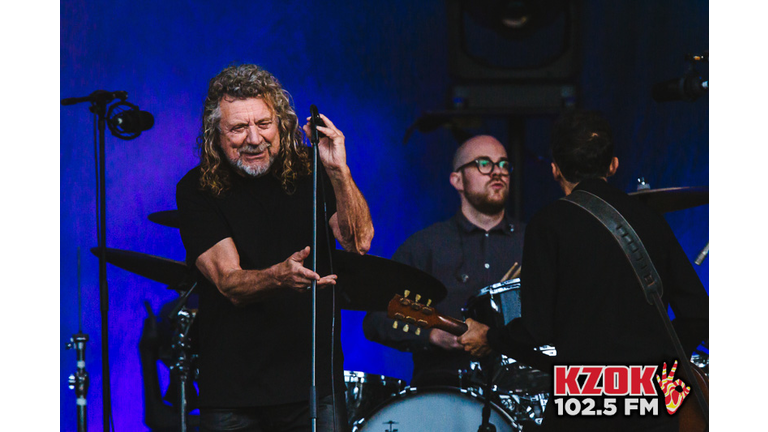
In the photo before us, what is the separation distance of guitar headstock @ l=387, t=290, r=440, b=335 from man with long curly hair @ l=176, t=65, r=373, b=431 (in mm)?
293

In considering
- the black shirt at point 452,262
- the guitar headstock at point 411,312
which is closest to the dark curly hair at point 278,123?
the guitar headstock at point 411,312

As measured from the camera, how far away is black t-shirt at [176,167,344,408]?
2.34m

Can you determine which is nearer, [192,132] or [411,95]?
[192,132]

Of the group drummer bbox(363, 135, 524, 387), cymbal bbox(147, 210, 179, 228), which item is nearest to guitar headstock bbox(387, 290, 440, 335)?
drummer bbox(363, 135, 524, 387)

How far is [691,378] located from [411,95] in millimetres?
2472

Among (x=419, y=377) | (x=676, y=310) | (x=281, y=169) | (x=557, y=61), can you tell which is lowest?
(x=419, y=377)

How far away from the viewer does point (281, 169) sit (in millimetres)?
2539

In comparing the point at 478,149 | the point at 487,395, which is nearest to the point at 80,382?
the point at 487,395

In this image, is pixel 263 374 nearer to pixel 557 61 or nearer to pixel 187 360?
pixel 187 360

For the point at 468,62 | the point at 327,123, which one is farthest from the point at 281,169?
Result: the point at 468,62

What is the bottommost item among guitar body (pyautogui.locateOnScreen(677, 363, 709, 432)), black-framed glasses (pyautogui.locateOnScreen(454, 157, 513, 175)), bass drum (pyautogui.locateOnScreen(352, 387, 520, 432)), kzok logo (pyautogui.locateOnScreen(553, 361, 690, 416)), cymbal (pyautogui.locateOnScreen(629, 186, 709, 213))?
bass drum (pyautogui.locateOnScreen(352, 387, 520, 432))

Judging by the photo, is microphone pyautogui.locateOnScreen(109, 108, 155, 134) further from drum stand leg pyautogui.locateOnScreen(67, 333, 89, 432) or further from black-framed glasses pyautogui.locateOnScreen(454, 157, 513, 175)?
black-framed glasses pyautogui.locateOnScreen(454, 157, 513, 175)

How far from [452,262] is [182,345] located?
4.24 feet
